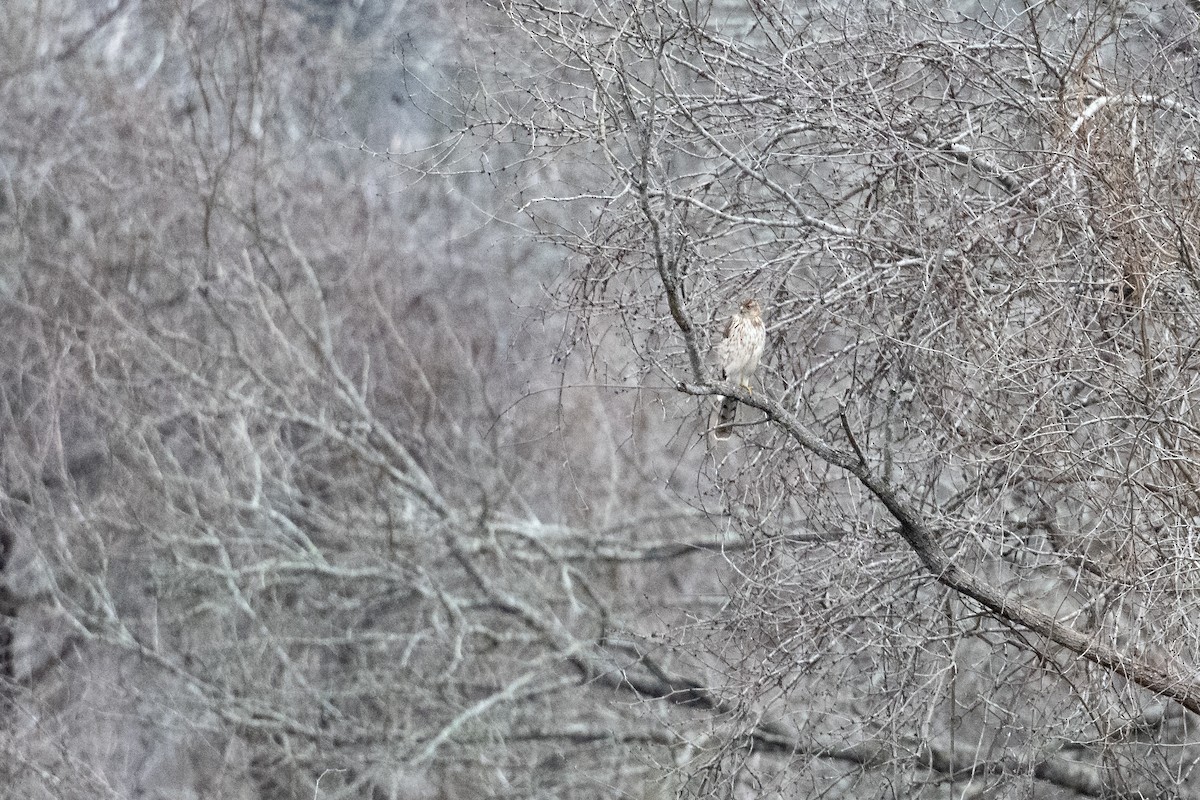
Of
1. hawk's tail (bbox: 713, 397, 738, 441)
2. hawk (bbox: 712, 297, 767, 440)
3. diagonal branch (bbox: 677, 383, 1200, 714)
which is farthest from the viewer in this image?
hawk (bbox: 712, 297, 767, 440)

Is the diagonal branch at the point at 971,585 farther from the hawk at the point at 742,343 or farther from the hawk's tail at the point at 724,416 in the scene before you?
the hawk at the point at 742,343

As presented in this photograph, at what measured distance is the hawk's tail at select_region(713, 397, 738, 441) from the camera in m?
6.90

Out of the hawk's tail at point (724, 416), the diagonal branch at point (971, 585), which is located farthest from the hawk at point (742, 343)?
the diagonal branch at point (971, 585)

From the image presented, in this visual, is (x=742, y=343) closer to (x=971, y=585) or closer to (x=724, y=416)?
(x=724, y=416)

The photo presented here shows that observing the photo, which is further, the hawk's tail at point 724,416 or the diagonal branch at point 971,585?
the hawk's tail at point 724,416

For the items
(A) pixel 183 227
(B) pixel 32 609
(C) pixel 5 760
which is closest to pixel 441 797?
(C) pixel 5 760

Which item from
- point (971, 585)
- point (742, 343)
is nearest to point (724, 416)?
point (742, 343)

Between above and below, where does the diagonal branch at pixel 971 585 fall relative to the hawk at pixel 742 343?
below

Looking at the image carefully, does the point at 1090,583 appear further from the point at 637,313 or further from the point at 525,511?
the point at 525,511

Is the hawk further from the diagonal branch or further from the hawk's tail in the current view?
the diagonal branch

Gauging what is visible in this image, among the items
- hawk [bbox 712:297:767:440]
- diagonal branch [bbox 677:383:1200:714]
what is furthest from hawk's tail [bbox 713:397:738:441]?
diagonal branch [bbox 677:383:1200:714]

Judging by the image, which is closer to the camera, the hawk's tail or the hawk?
the hawk's tail

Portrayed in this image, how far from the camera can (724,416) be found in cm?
697

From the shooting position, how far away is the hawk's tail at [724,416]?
6898 mm
